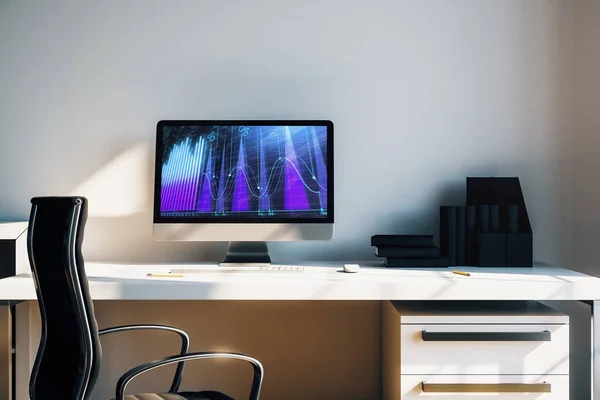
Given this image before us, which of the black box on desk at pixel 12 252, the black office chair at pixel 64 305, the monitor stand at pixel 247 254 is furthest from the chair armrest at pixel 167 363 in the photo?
the black box on desk at pixel 12 252

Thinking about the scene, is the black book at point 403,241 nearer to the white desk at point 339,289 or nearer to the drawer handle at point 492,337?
the white desk at point 339,289

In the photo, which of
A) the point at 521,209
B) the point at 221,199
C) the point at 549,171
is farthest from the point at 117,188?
the point at 549,171

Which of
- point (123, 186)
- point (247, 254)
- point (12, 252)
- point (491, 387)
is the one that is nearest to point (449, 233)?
point (491, 387)

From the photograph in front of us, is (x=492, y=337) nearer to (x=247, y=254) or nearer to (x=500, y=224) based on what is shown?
(x=500, y=224)

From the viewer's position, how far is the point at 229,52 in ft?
8.79

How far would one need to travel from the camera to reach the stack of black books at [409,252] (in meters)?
2.35

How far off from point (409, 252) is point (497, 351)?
56cm

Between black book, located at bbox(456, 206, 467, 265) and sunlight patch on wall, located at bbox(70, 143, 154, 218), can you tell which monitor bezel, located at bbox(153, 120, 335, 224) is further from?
black book, located at bbox(456, 206, 467, 265)

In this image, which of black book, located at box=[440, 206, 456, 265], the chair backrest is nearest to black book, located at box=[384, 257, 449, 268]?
black book, located at box=[440, 206, 456, 265]

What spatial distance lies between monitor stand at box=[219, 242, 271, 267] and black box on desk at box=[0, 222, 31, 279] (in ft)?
2.76

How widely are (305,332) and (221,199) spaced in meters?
0.79

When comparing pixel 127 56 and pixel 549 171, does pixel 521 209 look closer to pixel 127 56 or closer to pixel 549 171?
pixel 549 171

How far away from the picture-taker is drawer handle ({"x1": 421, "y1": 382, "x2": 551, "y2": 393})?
1.94 meters

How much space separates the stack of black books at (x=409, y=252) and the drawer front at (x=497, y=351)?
435mm
